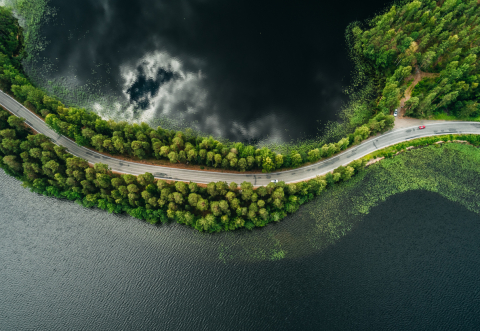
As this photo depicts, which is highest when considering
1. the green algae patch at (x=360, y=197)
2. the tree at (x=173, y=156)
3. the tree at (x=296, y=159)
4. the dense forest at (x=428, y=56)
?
the dense forest at (x=428, y=56)

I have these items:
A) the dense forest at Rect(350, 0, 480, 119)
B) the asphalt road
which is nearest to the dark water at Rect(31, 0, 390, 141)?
the dense forest at Rect(350, 0, 480, 119)

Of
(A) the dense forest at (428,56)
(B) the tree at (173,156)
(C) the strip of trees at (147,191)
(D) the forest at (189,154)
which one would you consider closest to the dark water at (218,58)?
(A) the dense forest at (428,56)

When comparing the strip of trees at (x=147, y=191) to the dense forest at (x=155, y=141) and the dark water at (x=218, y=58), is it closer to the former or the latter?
the dense forest at (x=155, y=141)

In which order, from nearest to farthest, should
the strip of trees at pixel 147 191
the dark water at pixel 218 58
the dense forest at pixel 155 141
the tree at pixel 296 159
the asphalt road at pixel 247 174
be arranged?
the strip of trees at pixel 147 191 < the dense forest at pixel 155 141 < the tree at pixel 296 159 < the asphalt road at pixel 247 174 < the dark water at pixel 218 58

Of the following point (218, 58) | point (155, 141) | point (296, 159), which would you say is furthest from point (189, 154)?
point (218, 58)

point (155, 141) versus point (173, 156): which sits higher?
point (155, 141)

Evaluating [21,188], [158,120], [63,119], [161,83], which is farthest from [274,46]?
[21,188]

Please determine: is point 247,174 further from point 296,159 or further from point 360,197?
point 360,197
